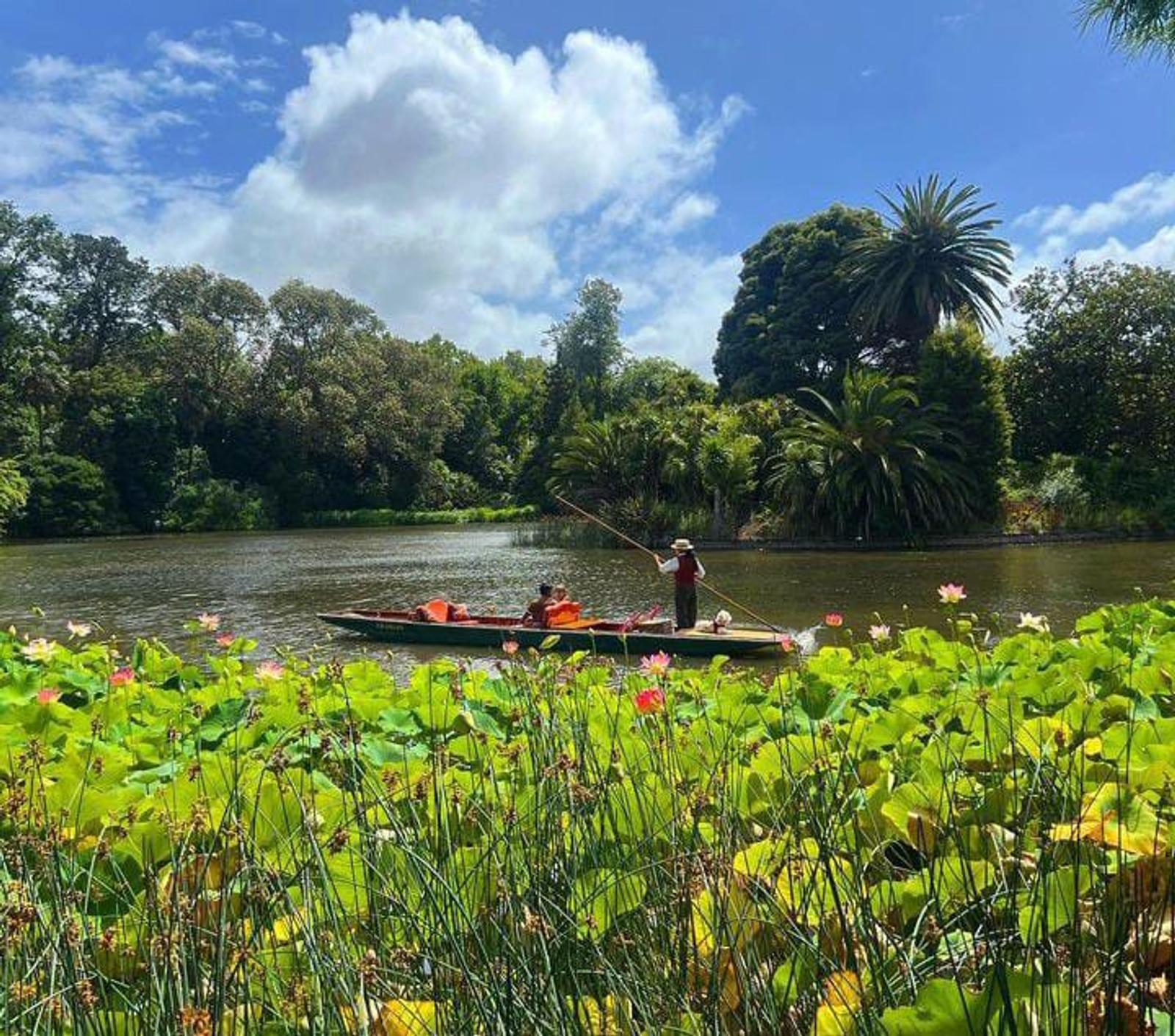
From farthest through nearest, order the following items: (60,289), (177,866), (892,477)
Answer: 1. (60,289)
2. (892,477)
3. (177,866)

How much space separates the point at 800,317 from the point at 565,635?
94.3 ft

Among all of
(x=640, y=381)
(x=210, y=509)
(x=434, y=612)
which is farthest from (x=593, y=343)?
(x=434, y=612)

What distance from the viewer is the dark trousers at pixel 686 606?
11.9 meters

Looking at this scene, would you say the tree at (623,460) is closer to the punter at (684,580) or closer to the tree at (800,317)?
the tree at (800,317)

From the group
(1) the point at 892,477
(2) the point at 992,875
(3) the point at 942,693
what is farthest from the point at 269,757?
(1) the point at 892,477

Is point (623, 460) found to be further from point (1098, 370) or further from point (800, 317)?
point (1098, 370)

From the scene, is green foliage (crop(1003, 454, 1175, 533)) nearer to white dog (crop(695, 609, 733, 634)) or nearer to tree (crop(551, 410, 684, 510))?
tree (crop(551, 410, 684, 510))

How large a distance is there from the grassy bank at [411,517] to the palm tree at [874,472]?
25.5m

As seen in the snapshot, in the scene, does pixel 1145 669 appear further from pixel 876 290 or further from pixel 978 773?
pixel 876 290

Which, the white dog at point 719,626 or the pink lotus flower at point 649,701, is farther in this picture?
the white dog at point 719,626

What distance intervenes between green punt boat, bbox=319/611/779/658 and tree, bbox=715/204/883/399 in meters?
25.2

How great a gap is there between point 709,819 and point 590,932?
687 millimetres

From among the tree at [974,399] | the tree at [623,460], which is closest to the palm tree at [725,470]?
the tree at [623,460]

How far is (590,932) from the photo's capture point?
150 cm
